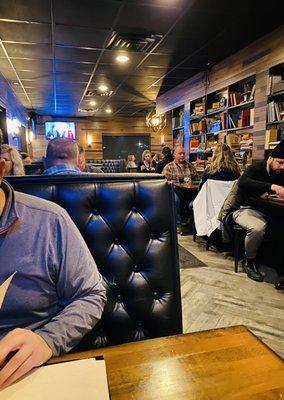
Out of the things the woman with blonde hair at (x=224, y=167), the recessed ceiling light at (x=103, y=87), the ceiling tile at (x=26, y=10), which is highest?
the ceiling tile at (x=26, y=10)

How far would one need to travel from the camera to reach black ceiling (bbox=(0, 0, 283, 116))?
326 cm

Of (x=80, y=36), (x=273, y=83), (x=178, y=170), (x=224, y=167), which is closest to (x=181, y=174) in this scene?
(x=178, y=170)

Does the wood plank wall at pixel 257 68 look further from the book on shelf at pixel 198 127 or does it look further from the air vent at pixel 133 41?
the air vent at pixel 133 41

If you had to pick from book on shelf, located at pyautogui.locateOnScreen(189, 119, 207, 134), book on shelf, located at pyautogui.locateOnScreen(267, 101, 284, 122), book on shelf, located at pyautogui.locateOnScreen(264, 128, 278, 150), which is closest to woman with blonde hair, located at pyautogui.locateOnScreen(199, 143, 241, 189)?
book on shelf, located at pyautogui.locateOnScreen(264, 128, 278, 150)

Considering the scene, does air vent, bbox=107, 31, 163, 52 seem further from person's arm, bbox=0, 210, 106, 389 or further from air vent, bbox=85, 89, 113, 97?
person's arm, bbox=0, 210, 106, 389

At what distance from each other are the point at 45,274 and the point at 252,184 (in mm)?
2582

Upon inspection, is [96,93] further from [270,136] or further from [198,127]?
[270,136]

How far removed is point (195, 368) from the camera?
2.08ft

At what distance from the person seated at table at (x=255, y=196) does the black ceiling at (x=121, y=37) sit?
1.77m

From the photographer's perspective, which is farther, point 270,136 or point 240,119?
point 240,119

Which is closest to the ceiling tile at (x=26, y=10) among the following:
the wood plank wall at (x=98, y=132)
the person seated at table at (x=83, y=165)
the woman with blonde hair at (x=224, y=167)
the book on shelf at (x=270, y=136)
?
the person seated at table at (x=83, y=165)

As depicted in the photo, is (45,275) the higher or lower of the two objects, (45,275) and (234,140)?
the lower

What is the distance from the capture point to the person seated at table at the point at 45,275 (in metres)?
0.76

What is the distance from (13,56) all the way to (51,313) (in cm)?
514
